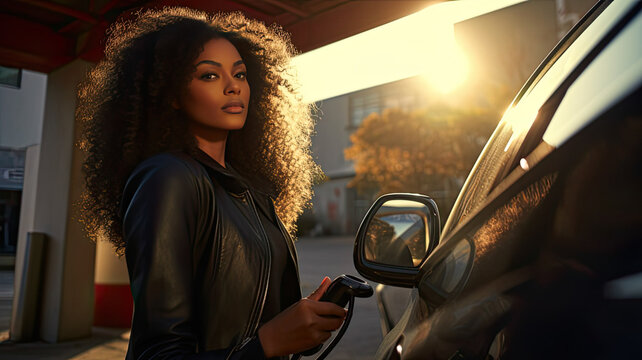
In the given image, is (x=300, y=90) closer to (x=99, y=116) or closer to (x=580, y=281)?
(x=99, y=116)

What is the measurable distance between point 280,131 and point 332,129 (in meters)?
30.0

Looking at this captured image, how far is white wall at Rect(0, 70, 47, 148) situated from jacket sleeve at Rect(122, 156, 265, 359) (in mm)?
5265

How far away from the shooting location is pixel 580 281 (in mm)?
503

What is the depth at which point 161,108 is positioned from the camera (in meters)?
1.35

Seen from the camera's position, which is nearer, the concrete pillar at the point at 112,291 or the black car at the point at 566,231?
the black car at the point at 566,231

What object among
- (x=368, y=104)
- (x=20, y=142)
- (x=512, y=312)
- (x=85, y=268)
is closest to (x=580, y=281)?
(x=512, y=312)

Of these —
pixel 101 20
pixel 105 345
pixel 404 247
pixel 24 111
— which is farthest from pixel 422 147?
pixel 404 247

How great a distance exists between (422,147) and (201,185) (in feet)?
65.4

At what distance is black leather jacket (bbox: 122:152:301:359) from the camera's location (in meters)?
0.91

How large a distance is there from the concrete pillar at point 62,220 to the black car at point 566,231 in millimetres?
4915

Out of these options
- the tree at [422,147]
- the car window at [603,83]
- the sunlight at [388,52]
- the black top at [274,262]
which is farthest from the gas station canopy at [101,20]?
the tree at [422,147]

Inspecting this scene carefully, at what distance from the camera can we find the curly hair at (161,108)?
1.33 metres

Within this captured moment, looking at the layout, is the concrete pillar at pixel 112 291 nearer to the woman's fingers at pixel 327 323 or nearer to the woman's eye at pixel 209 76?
the woman's eye at pixel 209 76

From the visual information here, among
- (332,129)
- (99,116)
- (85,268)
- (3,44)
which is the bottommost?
(85,268)
